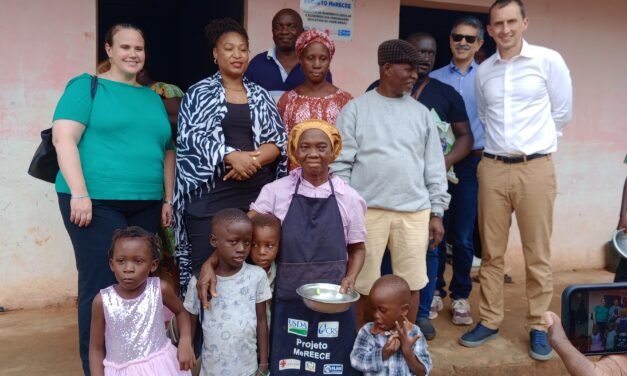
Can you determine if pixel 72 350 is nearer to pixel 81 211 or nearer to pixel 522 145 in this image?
pixel 81 211

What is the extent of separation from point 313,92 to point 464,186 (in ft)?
4.77

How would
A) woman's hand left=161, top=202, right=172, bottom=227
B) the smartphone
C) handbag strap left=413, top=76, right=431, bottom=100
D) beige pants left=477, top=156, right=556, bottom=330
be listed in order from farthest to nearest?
1. handbag strap left=413, top=76, right=431, bottom=100
2. beige pants left=477, top=156, right=556, bottom=330
3. woman's hand left=161, top=202, right=172, bottom=227
4. the smartphone

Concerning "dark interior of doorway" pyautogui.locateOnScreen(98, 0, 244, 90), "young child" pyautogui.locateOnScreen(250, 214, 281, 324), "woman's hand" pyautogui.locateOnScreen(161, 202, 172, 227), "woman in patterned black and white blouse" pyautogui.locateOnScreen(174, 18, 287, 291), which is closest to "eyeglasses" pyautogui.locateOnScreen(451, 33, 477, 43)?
"woman in patterned black and white blouse" pyautogui.locateOnScreen(174, 18, 287, 291)

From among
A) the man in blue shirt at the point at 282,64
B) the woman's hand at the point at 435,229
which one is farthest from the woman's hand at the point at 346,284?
the man in blue shirt at the point at 282,64

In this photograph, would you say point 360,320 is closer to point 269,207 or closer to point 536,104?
point 269,207

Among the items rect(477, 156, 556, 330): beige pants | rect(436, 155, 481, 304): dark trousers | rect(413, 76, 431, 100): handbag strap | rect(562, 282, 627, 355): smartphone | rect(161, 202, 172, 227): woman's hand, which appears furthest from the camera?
rect(436, 155, 481, 304): dark trousers

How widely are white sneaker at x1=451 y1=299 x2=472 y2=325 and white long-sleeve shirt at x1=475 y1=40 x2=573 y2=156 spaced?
3.90ft

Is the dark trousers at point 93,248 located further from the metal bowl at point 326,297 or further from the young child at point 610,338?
the young child at point 610,338

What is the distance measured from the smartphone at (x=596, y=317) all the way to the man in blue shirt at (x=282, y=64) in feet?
7.41

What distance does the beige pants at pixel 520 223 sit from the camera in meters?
3.99

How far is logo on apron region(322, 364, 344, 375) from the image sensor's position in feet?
10.1

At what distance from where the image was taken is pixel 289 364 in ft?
10.1

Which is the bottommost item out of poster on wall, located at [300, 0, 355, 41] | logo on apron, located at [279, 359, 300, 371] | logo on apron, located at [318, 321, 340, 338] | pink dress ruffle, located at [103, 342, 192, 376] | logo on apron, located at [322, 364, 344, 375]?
logo on apron, located at [322, 364, 344, 375]

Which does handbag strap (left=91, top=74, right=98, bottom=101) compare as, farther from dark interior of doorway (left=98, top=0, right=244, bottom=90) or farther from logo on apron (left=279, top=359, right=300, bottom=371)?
dark interior of doorway (left=98, top=0, right=244, bottom=90)
